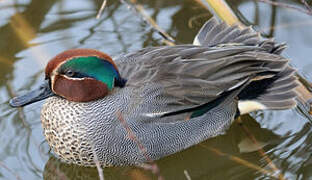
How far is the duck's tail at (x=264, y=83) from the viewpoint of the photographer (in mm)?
4980

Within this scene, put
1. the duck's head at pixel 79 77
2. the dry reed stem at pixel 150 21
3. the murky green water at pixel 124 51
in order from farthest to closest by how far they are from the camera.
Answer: the dry reed stem at pixel 150 21 < the murky green water at pixel 124 51 < the duck's head at pixel 79 77

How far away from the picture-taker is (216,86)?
480 cm

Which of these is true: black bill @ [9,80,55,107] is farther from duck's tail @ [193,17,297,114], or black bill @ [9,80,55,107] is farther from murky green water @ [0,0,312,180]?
duck's tail @ [193,17,297,114]

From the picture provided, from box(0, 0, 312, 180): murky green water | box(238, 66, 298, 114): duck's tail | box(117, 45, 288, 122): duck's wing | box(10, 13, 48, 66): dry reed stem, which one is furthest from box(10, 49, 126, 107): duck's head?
box(10, 13, 48, 66): dry reed stem

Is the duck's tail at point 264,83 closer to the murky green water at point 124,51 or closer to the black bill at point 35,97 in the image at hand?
the murky green water at point 124,51

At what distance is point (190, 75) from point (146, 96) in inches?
15.7

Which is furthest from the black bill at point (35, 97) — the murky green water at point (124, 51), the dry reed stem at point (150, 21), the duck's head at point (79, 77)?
the dry reed stem at point (150, 21)

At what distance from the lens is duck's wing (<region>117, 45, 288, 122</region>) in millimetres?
4719

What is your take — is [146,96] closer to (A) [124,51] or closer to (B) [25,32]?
(A) [124,51]

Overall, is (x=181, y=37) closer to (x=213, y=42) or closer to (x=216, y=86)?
(x=213, y=42)

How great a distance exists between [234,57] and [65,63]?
1397mm

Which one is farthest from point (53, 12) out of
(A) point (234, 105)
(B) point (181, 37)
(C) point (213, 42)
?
(A) point (234, 105)

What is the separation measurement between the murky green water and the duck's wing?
0.51 meters

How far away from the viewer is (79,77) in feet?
15.2
